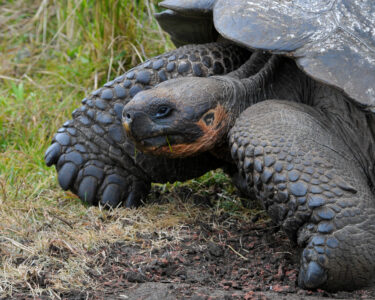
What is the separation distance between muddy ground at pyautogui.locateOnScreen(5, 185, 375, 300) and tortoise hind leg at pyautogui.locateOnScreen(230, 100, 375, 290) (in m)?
0.13

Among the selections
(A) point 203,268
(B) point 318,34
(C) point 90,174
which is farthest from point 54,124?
(B) point 318,34

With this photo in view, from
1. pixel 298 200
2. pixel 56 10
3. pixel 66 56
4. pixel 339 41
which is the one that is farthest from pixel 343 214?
pixel 56 10

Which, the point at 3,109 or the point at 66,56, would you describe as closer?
the point at 3,109

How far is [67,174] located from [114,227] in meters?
0.55

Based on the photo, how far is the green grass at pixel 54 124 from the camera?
3.02m

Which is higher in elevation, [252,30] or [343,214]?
[252,30]

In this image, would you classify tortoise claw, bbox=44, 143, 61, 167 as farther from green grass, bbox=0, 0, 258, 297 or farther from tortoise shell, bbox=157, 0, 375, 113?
tortoise shell, bbox=157, 0, 375, 113

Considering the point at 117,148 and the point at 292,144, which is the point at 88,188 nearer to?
the point at 117,148

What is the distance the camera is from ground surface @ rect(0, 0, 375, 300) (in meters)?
2.73

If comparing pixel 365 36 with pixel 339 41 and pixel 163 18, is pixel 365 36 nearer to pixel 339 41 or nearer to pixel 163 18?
pixel 339 41

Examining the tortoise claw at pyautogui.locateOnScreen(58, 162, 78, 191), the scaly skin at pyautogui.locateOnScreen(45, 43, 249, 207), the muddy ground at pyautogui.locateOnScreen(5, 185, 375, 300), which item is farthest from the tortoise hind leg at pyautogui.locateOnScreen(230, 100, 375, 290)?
the tortoise claw at pyautogui.locateOnScreen(58, 162, 78, 191)

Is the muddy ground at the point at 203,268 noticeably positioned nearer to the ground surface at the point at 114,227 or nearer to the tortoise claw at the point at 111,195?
the ground surface at the point at 114,227

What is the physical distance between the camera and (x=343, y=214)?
2674mm

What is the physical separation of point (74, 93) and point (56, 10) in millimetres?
1773
